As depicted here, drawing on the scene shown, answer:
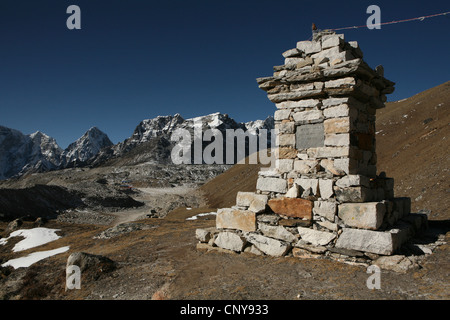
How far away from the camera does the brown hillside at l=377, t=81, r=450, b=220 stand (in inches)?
573

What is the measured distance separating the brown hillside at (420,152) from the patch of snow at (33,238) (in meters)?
19.4

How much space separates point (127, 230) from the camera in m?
14.0

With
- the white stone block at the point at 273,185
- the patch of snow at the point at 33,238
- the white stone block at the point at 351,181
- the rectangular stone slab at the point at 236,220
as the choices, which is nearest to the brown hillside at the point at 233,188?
the patch of snow at the point at 33,238

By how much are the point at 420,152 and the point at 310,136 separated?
820 inches

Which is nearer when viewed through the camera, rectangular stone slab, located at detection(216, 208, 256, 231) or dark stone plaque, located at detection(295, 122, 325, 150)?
dark stone plaque, located at detection(295, 122, 325, 150)

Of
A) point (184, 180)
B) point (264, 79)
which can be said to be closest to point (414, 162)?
point (264, 79)

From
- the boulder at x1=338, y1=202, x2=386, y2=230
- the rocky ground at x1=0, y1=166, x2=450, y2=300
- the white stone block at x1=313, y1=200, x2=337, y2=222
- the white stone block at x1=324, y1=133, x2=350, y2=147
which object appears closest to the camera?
the rocky ground at x1=0, y1=166, x2=450, y2=300

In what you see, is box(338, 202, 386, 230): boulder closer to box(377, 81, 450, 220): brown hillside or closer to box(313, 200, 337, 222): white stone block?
box(313, 200, 337, 222): white stone block

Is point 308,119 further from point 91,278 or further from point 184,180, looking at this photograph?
point 184,180

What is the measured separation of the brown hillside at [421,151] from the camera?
14.6 meters

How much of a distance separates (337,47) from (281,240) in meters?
5.03

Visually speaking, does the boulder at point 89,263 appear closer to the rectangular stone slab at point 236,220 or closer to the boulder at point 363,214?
the rectangular stone slab at point 236,220

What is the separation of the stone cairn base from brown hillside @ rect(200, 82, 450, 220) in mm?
7095

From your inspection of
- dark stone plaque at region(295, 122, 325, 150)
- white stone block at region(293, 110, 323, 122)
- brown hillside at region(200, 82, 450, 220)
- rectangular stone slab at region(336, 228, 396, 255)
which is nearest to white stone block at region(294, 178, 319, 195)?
dark stone plaque at region(295, 122, 325, 150)
